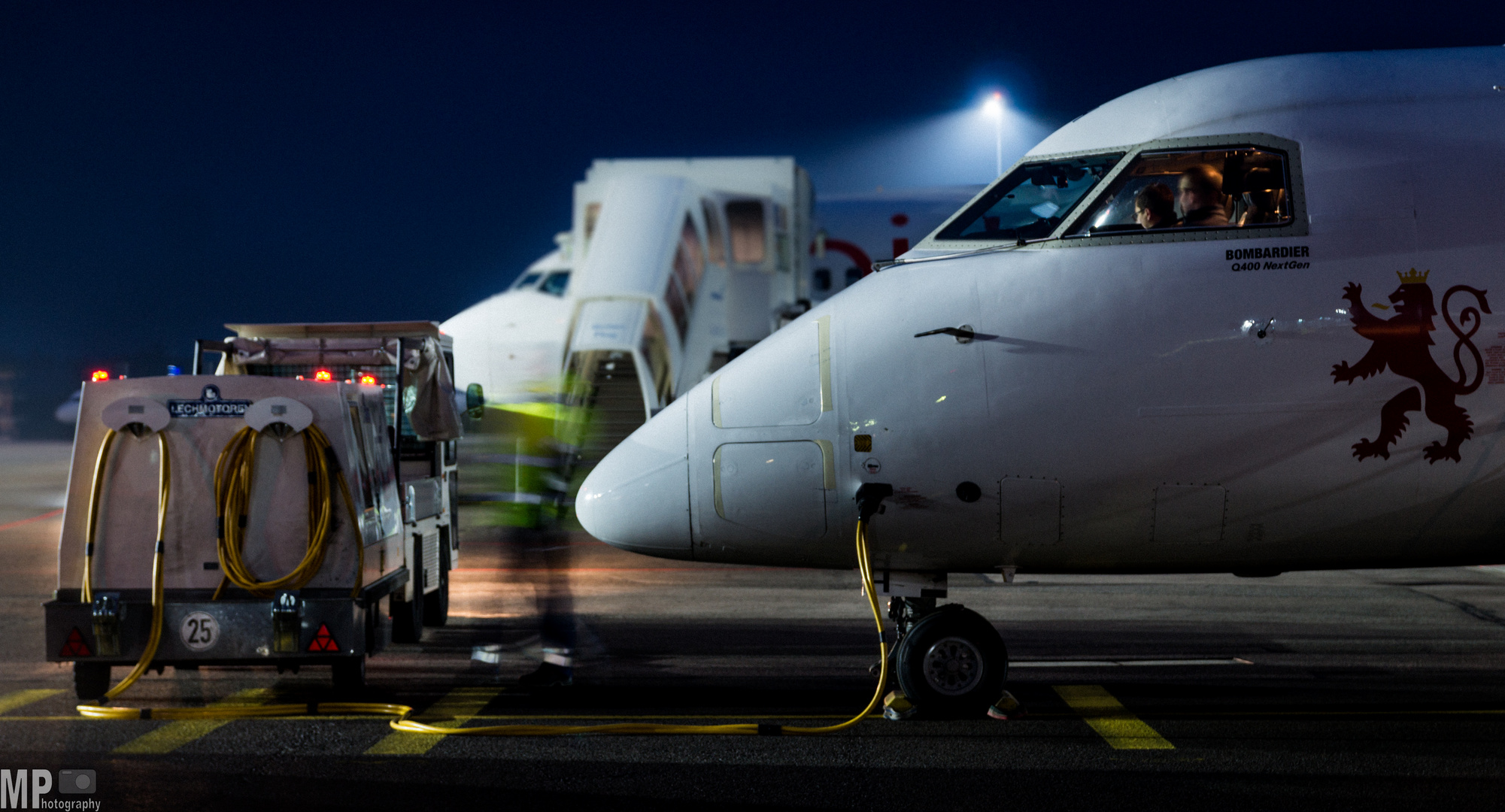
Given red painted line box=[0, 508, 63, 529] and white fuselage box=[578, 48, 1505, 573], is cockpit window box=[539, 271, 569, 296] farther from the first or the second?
white fuselage box=[578, 48, 1505, 573]

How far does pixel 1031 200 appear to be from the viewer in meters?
6.84

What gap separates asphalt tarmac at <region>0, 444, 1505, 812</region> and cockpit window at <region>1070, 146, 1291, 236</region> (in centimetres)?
276

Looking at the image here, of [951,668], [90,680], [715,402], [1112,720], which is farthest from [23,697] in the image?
[1112,720]

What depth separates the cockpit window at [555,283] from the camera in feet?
64.6

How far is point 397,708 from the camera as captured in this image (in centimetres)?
679

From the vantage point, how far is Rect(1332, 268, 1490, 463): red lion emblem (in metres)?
6.24

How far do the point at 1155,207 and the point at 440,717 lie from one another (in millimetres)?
4927

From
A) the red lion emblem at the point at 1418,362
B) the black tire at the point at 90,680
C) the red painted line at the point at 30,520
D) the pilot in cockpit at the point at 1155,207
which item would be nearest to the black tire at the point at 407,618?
the black tire at the point at 90,680

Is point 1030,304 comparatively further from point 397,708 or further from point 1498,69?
point 397,708

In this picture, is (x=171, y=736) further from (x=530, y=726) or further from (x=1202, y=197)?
(x=1202, y=197)

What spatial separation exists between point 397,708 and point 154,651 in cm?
131

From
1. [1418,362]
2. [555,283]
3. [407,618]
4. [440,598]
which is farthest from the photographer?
[555,283]

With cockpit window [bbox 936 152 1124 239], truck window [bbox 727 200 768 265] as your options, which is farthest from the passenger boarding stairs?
cockpit window [bbox 936 152 1124 239]

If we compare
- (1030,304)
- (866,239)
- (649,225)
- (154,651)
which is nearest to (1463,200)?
(1030,304)
